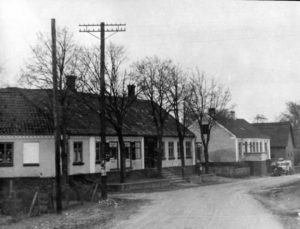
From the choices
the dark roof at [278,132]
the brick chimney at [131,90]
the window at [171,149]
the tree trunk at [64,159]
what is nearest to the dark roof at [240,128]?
the dark roof at [278,132]

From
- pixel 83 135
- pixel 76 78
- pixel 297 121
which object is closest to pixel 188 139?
pixel 83 135

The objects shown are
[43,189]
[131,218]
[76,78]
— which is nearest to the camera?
[131,218]

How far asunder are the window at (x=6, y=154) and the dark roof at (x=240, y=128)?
29.6 metres

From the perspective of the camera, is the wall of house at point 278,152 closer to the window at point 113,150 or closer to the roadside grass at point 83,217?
the window at point 113,150

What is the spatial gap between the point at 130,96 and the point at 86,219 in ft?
66.9

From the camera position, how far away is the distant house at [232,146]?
190 feet

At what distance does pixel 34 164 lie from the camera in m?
34.1

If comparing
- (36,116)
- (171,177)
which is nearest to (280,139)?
(171,177)

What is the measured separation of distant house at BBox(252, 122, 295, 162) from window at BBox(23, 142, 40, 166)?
47.0m

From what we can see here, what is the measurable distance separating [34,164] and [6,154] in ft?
6.51

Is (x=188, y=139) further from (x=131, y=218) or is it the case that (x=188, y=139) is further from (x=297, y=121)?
(x=297, y=121)

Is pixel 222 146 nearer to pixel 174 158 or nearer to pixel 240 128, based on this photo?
pixel 240 128

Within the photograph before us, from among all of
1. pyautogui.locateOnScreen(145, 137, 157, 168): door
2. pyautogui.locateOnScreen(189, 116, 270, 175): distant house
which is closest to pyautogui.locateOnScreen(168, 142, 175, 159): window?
pyautogui.locateOnScreen(145, 137, 157, 168): door

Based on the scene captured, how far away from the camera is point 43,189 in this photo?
1196 inches
